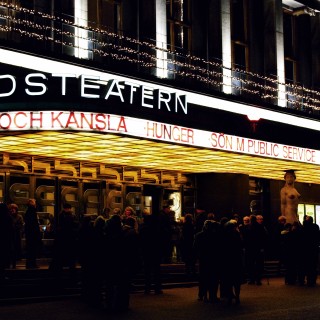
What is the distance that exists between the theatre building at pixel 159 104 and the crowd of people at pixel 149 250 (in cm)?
223

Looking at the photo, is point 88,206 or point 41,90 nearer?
point 41,90

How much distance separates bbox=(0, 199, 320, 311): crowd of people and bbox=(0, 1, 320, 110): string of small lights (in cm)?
574

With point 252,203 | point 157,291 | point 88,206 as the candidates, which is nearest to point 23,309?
point 157,291

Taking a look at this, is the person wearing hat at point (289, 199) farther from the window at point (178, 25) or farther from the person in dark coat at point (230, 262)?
the person in dark coat at point (230, 262)

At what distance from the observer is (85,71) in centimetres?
2305

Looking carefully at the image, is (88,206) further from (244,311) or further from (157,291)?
(244,311)

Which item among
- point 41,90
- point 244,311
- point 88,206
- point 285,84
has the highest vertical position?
A: point 285,84

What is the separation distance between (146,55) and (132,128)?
23.7 feet

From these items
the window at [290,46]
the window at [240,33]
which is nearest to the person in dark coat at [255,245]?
the window at [240,33]

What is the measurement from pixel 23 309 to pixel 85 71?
364 inches

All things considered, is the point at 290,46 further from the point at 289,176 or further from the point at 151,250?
the point at 151,250

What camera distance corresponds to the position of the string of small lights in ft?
73.7

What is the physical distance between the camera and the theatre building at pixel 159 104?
759 inches

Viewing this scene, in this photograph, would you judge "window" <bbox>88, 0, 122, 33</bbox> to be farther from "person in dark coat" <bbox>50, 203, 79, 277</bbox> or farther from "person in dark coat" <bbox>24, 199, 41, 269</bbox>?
"person in dark coat" <bbox>50, 203, 79, 277</bbox>
